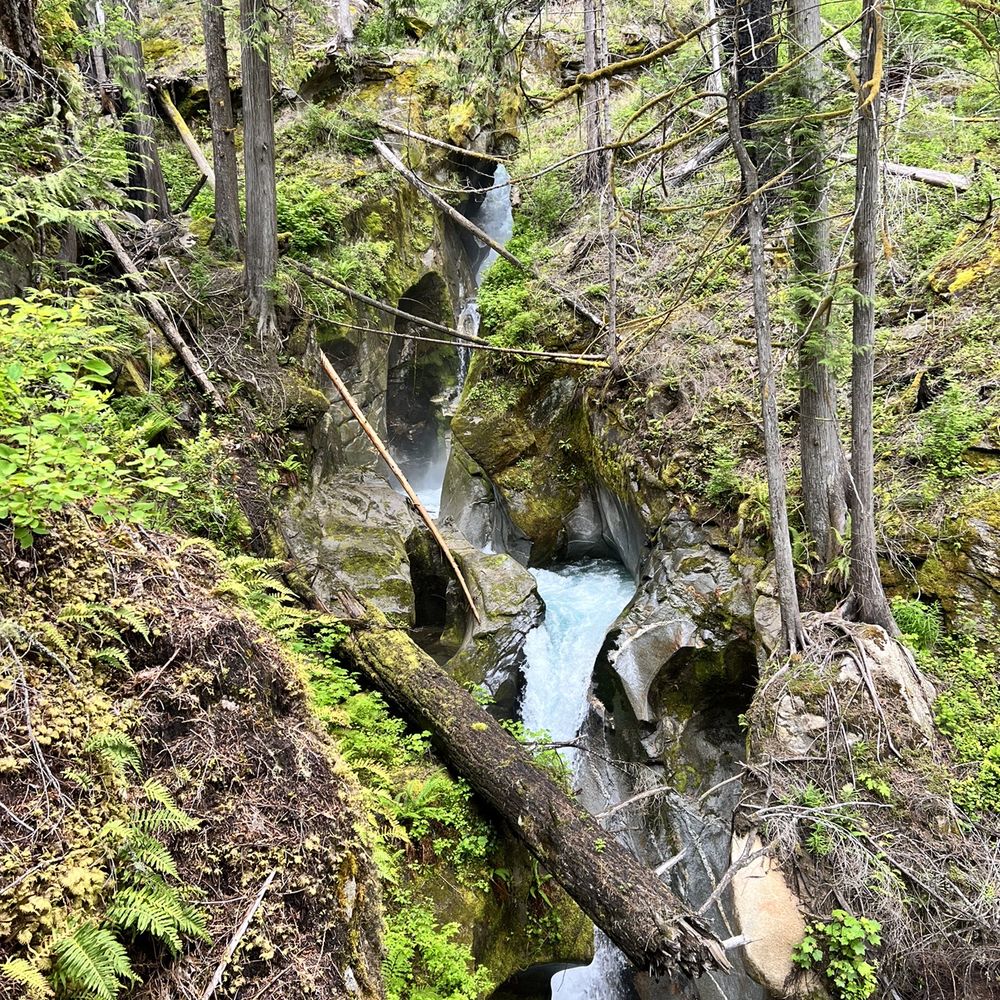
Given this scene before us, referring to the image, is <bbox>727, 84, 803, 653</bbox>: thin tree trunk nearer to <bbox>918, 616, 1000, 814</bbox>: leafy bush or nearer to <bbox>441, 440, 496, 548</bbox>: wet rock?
<bbox>918, 616, 1000, 814</bbox>: leafy bush

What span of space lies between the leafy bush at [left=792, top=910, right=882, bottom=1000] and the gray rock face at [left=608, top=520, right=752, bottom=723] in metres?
2.91

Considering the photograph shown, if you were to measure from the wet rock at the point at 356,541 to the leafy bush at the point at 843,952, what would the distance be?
17.2ft

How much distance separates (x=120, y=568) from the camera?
2.77m

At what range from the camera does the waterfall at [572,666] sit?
642 cm

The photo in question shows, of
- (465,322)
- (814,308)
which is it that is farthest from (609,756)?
(465,322)

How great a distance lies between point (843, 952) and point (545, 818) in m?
2.22

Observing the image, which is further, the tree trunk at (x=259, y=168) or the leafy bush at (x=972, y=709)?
the tree trunk at (x=259, y=168)

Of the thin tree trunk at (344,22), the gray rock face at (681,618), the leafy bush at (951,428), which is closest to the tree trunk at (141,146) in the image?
the thin tree trunk at (344,22)

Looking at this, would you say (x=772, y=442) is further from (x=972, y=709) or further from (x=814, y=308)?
(x=972, y=709)

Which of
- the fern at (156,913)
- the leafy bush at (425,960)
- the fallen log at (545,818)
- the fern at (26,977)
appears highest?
the fern at (26,977)

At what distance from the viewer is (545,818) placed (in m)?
4.91

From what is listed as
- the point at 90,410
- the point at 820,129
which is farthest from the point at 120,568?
the point at 820,129

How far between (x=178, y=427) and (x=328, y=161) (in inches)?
313

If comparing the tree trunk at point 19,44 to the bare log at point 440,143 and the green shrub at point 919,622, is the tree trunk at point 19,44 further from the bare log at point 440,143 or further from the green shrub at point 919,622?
the green shrub at point 919,622
